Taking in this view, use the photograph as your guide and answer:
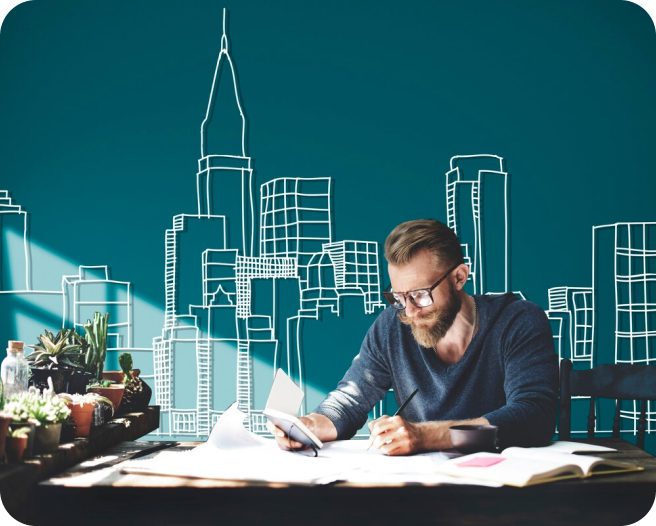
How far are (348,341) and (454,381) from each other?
5.37 ft

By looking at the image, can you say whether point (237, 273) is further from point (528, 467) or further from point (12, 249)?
point (528, 467)

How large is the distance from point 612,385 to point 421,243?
2.41 ft

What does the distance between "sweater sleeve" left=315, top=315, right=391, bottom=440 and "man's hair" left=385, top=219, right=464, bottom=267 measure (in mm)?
334

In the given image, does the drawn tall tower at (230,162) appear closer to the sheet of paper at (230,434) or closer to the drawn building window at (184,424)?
the drawn building window at (184,424)

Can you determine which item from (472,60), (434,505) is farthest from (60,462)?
(472,60)

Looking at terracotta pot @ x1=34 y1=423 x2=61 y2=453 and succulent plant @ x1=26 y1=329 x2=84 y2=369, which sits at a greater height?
succulent plant @ x1=26 y1=329 x2=84 y2=369

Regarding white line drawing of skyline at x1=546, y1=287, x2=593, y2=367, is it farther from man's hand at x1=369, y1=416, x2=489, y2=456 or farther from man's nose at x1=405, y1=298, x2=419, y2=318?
man's hand at x1=369, y1=416, x2=489, y2=456

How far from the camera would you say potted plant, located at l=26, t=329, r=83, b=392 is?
2.04m

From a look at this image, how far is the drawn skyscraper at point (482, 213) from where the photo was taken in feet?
12.7

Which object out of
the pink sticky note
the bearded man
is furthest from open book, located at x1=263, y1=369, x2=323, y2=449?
the pink sticky note

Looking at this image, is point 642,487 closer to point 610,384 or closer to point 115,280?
point 610,384

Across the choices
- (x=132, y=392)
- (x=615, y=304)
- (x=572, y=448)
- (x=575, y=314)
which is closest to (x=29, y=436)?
(x=132, y=392)

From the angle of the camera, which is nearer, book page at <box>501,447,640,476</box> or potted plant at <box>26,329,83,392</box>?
book page at <box>501,447,640,476</box>

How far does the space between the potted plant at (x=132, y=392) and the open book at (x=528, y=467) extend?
3.98 ft
